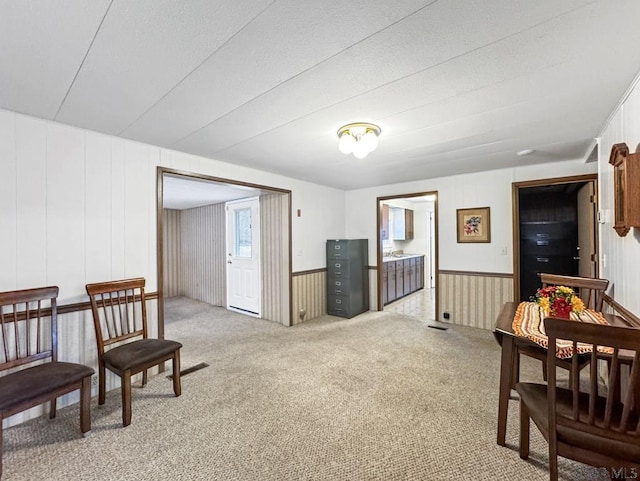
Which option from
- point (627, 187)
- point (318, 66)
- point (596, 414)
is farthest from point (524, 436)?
point (318, 66)

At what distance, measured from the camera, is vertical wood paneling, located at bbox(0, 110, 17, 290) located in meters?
2.05

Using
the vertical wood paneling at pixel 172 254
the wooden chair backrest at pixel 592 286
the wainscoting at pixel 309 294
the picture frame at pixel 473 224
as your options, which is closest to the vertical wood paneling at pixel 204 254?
the vertical wood paneling at pixel 172 254

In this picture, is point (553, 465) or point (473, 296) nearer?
point (553, 465)

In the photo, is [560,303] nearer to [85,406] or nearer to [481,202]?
[481,202]

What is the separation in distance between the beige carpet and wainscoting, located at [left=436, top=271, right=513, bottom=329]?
888mm

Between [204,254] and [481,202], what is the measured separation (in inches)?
207

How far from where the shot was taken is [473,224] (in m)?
4.18

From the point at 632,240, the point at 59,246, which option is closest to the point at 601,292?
the point at 632,240

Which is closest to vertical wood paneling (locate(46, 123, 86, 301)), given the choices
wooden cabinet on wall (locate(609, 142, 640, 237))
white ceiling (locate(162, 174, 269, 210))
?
white ceiling (locate(162, 174, 269, 210))

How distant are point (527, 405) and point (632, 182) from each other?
4.66ft

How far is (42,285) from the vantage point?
7.28 feet

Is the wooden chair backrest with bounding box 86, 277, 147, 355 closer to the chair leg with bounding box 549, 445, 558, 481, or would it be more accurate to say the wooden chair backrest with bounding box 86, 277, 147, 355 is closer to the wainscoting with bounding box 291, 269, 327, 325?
the wainscoting with bounding box 291, 269, 327, 325

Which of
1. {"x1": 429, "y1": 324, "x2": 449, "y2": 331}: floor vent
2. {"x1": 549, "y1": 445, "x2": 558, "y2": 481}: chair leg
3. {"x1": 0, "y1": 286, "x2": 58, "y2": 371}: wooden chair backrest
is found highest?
{"x1": 0, "y1": 286, "x2": 58, "y2": 371}: wooden chair backrest

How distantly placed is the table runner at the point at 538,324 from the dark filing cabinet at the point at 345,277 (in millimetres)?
2674
